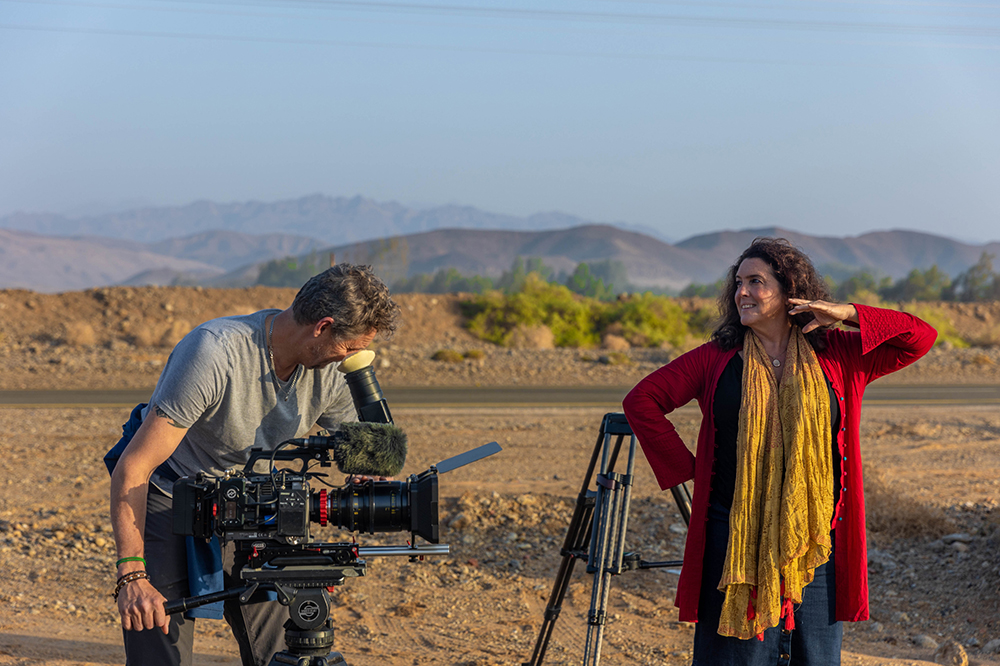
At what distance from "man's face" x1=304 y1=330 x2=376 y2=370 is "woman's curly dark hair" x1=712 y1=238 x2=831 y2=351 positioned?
1217 millimetres

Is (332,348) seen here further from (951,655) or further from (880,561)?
(880,561)

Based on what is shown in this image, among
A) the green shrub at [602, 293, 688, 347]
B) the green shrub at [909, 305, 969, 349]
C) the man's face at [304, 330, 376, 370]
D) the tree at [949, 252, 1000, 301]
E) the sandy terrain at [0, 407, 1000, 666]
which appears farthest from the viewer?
the tree at [949, 252, 1000, 301]

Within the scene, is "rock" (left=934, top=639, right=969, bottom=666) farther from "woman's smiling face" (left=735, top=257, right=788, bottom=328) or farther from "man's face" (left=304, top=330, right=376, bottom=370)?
"man's face" (left=304, top=330, right=376, bottom=370)

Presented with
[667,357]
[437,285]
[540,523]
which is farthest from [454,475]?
[437,285]

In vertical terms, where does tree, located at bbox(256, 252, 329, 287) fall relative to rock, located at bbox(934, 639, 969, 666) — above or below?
above

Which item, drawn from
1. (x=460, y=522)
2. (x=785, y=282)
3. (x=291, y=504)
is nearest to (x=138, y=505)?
(x=291, y=504)

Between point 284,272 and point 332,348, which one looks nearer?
point 332,348

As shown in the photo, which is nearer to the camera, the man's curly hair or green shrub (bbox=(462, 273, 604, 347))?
the man's curly hair

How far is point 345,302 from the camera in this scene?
2.49 metres

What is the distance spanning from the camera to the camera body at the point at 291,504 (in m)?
2.28

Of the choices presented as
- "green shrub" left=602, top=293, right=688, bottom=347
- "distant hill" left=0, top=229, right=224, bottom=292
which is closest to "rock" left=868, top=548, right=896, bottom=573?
"green shrub" left=602, top=293, right=688, bottom=347

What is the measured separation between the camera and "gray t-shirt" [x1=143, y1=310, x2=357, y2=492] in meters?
2.44

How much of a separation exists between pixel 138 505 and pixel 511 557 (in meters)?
3.89

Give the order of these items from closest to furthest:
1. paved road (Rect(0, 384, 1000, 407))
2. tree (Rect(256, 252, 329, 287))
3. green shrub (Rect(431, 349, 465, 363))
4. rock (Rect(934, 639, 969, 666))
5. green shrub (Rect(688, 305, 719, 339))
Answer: rock (Rect(934, 639, 969, 666))
paved road (Rect(0, 384, 1000, 407))
green shrub (Rect(431, 349, 465, 363))
green shrub (Rect(688, 305, 719, 339))
tree (Rect(256, 252, 329, 287))
